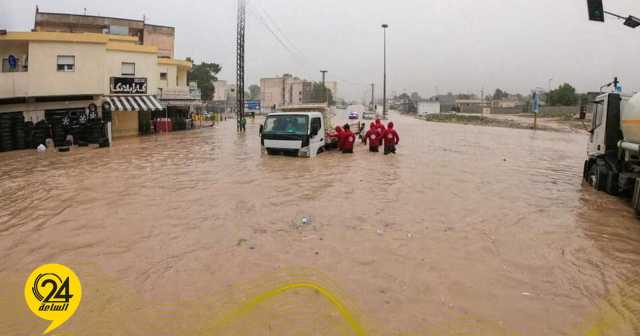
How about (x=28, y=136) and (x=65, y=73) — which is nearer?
(x=28, y=136)

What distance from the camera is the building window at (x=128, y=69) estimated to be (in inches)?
1020

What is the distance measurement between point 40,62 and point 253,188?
55.9 ft

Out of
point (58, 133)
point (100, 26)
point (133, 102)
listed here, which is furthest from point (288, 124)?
point (100, 26)

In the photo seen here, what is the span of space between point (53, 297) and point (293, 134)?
11.9 metres

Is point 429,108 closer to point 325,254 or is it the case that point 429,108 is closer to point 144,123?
point 144,123

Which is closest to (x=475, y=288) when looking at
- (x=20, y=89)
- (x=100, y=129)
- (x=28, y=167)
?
(x=28, y=167)

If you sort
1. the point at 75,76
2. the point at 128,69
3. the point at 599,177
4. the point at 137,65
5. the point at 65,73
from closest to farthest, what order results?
the point at 599,177 < the point at 65,73 < the point at 75,76 < the point at 128,69 < the point at 137,65

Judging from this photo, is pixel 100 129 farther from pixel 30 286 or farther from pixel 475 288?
pixel 475 288

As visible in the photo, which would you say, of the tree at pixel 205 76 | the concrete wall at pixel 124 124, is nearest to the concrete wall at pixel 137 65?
the concrete wall at pixel 124 124

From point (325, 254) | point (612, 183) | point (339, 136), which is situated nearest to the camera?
point (325, 254)

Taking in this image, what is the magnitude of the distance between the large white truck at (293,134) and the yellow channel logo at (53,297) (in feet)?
37.1

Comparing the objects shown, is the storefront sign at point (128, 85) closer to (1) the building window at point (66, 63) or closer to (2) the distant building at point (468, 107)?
(1) the building window at point (66, 63)

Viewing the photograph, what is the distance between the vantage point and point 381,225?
23.3ft

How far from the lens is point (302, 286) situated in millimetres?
4598
